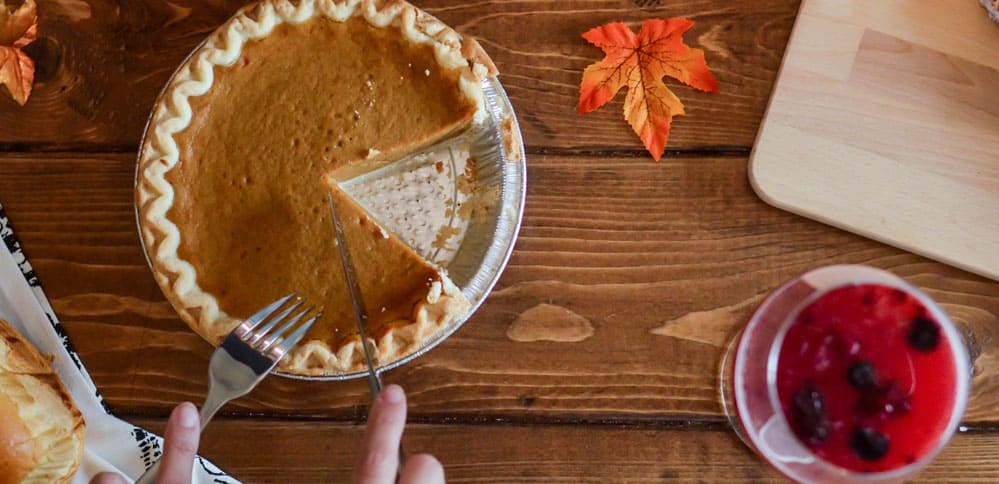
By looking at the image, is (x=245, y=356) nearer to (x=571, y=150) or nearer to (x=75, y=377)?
(x=75, y=377)

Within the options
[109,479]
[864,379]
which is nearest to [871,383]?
[864,379]

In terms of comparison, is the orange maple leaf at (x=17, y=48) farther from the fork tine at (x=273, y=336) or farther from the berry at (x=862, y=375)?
the berry at (x=862, y=375)

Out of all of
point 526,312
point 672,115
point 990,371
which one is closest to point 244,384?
point 526,312

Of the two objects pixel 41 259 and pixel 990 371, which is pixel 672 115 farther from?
pixel 41 259

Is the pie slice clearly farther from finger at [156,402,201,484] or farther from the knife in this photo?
finger at [156,402,201,484]

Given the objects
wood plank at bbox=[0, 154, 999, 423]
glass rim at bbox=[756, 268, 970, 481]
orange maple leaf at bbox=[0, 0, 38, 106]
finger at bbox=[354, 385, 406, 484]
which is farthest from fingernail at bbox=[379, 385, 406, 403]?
orange maple leaf at bbox=[0, 0, 38, 106]

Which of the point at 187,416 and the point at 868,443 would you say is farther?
the point at 187,416
